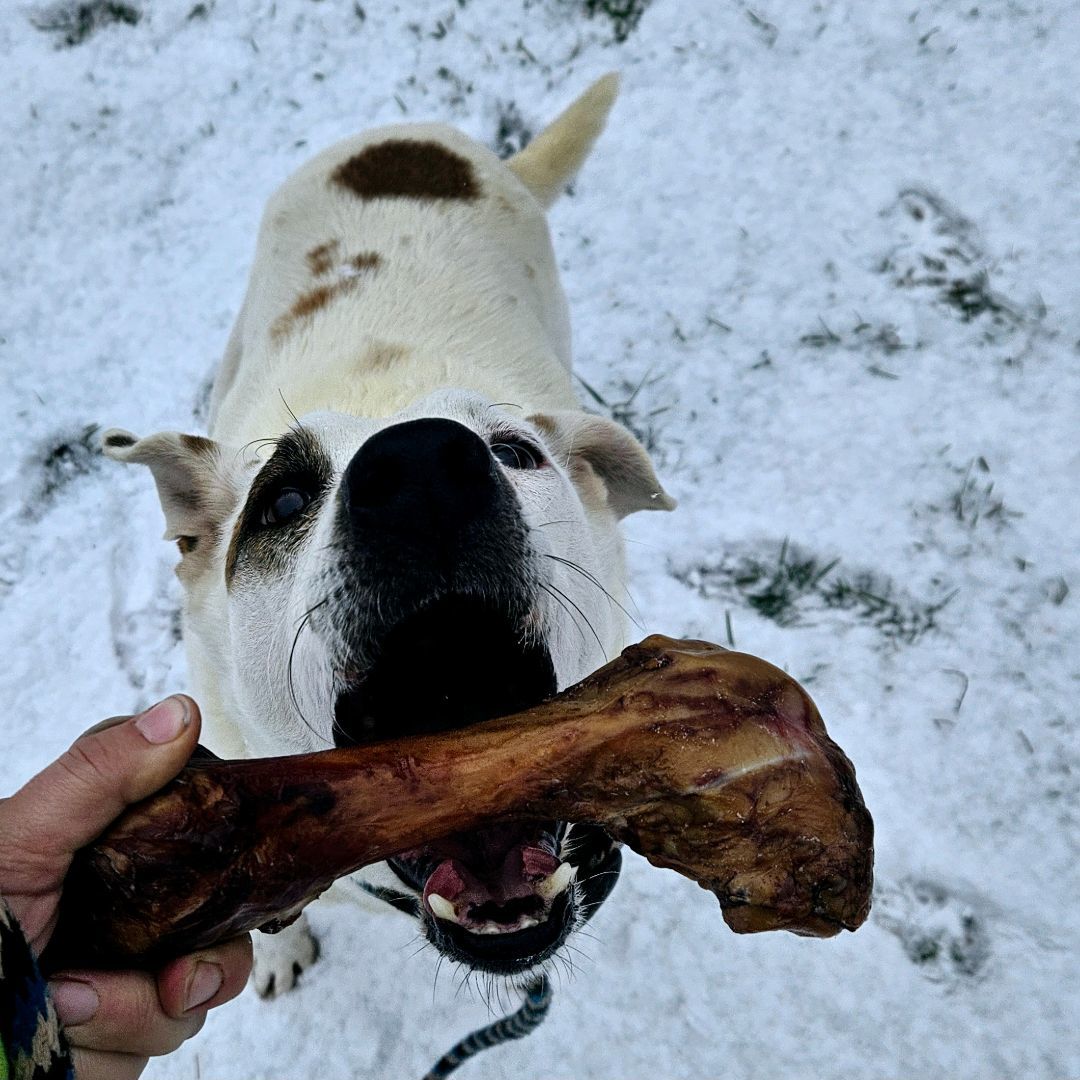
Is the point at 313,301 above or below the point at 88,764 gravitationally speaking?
below

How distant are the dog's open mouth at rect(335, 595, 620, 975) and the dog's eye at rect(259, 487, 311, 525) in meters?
0.46

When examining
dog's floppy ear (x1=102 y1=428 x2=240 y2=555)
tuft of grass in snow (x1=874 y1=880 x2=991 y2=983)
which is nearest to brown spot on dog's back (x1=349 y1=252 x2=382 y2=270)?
dog's floppy ear (x1=102 y1=428 x2=240 y2=555)

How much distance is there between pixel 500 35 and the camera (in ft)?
16.6

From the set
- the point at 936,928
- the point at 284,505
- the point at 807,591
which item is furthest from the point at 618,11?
the point at 936,928

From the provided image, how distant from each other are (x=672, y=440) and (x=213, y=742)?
2480 millimetres

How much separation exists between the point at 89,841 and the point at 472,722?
73 centimetres

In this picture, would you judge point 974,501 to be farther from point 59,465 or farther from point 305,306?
point 59,465

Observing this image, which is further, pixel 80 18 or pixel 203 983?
pixel 80 18

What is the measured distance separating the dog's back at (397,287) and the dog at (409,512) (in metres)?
0.01

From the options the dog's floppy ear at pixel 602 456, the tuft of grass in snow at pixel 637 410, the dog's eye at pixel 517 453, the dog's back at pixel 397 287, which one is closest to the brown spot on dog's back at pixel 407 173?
the dog's back at pixel 397 287

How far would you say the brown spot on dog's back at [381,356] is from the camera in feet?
9.52

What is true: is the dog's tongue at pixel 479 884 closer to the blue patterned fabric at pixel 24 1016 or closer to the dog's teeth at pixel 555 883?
the dog's teeth at pixel 555 883

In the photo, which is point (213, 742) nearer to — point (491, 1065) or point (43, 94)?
point (491, 1065)

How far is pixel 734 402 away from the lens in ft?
14.1
